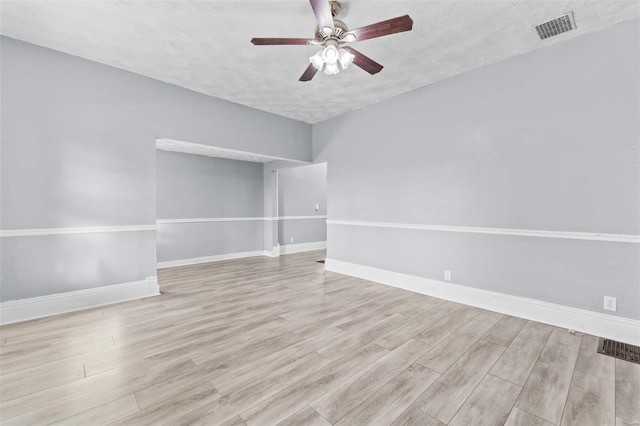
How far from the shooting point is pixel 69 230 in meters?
3.24

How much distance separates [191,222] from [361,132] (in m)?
4.24

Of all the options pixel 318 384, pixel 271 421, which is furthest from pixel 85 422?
pixel 318 384

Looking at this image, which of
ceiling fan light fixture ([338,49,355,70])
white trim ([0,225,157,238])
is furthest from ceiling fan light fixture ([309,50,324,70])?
white trim ([0,225,157,238])

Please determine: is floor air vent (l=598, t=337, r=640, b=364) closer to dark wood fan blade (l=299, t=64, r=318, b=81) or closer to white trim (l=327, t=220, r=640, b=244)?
white trim (l=327, t=220, r=640, b=244)

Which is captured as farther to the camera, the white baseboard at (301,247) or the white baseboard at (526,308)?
the white baseboard at (301,247)

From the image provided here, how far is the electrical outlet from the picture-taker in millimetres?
2580

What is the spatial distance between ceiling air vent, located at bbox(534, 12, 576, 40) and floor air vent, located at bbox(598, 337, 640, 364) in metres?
3.01

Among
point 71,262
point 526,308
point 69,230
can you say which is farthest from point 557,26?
point 71,262

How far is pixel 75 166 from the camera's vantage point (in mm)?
3273

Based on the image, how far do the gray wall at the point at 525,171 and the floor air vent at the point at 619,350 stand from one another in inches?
11.2

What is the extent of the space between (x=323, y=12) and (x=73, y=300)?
412 cm

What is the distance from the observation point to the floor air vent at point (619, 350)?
2.25m

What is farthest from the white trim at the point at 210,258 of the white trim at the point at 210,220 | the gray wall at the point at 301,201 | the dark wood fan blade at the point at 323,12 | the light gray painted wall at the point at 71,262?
the dark wood fan blade at the point at 323,12

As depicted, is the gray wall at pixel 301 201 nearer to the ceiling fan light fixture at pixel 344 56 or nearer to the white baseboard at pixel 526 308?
the white baseboard at pixel 526 308
